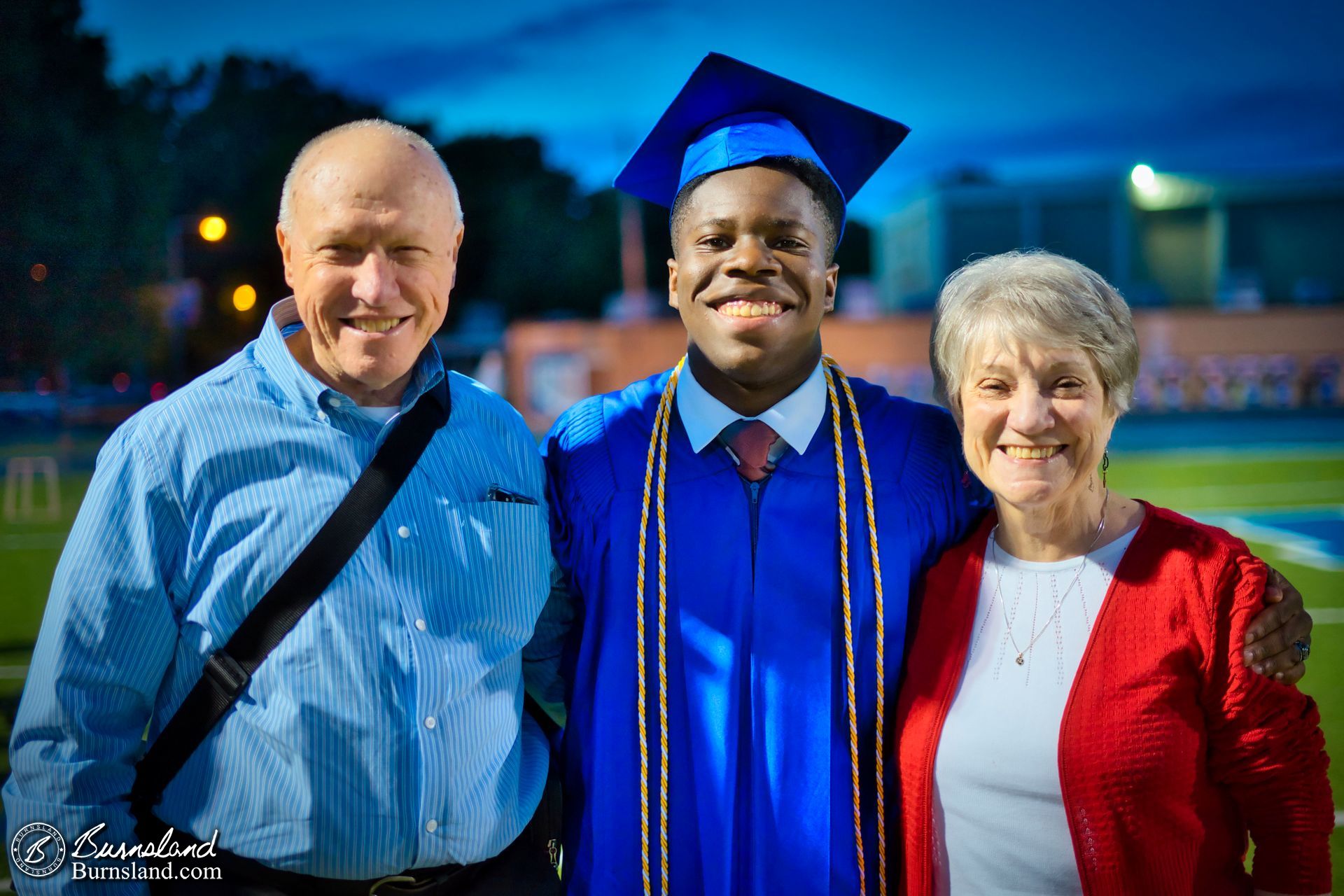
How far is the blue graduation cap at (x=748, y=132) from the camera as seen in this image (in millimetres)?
2295

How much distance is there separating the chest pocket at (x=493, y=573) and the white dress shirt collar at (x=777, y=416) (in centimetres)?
41

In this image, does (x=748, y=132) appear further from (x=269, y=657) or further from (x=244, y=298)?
(x=244, y=298)

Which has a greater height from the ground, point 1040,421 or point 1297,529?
point 1040,421

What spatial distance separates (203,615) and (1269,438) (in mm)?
23544

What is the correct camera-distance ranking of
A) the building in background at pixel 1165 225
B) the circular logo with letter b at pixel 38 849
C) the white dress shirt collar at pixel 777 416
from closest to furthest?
the circular logo with letter b at pixel 38 849 < the white dress shirt collar at pixel 777 416 < the building in background at pixel 1165 225

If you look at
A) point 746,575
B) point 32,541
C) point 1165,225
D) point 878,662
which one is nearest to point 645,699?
point 746,575

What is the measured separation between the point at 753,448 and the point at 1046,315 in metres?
0.68

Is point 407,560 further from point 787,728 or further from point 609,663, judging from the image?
point 787,728

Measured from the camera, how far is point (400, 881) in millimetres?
1910

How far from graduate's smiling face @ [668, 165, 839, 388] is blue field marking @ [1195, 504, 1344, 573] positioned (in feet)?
29.8

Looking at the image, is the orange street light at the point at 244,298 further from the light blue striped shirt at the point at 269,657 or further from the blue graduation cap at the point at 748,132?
the light blue striped shirt at the point at 269,657

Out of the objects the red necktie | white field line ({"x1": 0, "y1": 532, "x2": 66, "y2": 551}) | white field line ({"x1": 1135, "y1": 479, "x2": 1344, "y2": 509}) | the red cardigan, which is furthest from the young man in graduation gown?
white field line ({"x1": 0, "y1": 532, "x2": 66, "y2": 551})

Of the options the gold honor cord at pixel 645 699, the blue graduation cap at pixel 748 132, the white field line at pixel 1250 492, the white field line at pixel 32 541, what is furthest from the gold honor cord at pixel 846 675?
the white field line at pixel 32 541

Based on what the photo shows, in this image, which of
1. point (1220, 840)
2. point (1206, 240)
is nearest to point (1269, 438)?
point (1206, 240)
